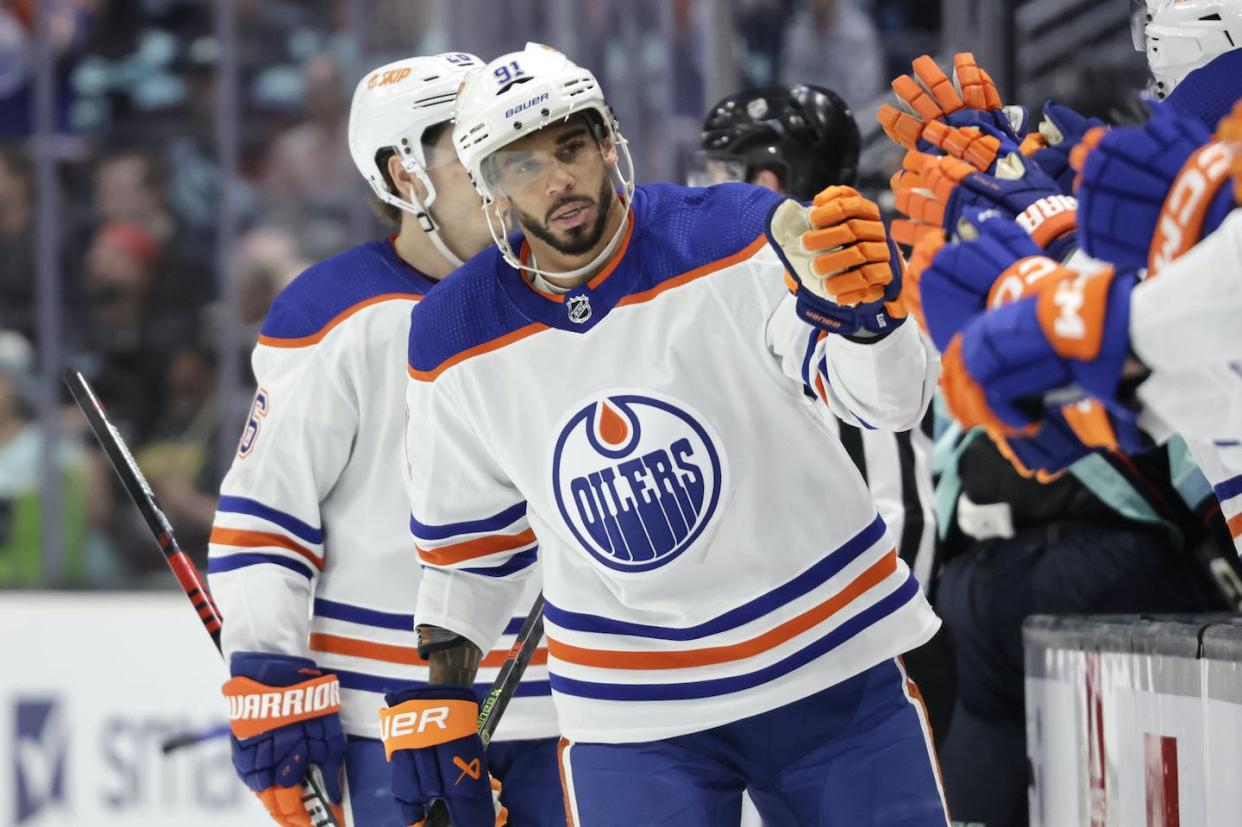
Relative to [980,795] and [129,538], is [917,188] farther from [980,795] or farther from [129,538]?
[129,538]

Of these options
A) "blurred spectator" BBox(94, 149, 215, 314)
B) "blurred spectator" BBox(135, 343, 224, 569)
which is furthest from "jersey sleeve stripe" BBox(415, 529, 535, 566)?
"blurred spectator" BBox(94, 149, 215, 314)

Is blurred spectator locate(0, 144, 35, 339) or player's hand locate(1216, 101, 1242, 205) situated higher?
blurred spectator locate(0, 144, 35, 339)

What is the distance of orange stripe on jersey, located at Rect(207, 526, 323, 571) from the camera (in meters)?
2.44

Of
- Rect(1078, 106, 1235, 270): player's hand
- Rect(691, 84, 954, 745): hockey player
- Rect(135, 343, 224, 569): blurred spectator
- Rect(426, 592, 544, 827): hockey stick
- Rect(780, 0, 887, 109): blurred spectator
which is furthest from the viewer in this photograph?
Rect(135, 343, 224, 569): blurred spectator

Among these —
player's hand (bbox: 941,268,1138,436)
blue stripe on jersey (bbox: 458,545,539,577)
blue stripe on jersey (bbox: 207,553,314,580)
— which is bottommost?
blue stripe on jersey (bbox: 458,545,539,577)

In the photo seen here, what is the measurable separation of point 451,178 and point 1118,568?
110 cm

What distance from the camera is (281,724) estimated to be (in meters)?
2.37

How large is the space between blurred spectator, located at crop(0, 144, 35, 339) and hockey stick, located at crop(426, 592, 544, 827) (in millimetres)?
3547

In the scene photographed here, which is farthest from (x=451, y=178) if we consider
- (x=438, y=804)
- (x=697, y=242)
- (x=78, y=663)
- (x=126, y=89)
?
(x=126, y=89)

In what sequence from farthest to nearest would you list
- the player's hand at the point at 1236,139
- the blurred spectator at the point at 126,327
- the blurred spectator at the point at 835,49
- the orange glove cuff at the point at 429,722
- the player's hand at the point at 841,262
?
1. the blurred spectator at the point at 126,327
2. the blurred spectator at the point at 835,49
3. the orange glove cuff at the point at 429,722
4. the player's hand at the point at 841,262
5. the player's hand at the point at 1236,139

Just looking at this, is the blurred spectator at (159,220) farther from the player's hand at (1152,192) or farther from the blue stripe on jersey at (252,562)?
the player's hand at (1152,192)

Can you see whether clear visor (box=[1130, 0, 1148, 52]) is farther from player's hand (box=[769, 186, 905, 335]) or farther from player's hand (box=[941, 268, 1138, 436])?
player's hand (box=[941, 268, 1138, 436])

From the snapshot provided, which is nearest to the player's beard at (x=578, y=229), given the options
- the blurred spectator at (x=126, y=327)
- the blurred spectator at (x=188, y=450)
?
the blurred spectator at (x=188, y=450)

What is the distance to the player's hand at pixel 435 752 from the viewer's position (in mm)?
2098
